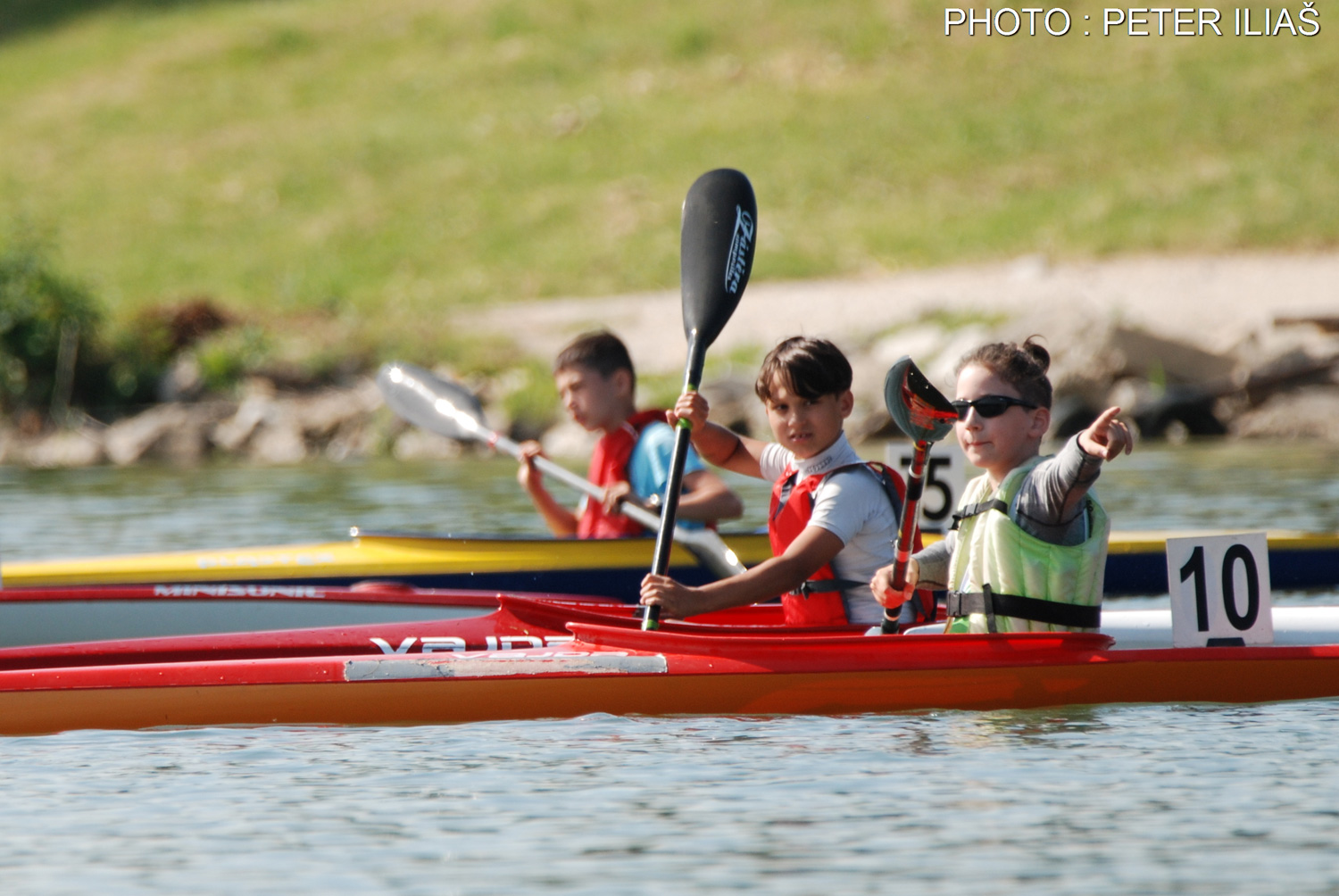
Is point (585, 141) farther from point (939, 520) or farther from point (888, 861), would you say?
point (888, 861)

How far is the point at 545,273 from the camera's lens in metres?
23.3

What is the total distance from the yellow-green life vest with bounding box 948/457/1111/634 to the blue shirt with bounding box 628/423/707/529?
183cm

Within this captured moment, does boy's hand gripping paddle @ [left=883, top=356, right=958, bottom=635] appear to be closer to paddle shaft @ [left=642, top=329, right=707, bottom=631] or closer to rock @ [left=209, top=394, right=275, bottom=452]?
paddle shaft @ [left=642, top=329, right=707, bottom=631]

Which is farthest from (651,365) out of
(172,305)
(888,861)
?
(888,861)

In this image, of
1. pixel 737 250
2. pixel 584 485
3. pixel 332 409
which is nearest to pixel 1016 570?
pixel 737 250

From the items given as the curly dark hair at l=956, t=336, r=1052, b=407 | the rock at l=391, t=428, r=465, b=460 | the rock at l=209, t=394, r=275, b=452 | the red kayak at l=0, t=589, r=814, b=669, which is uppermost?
the rock at l=209, t=394, r=275, b=452

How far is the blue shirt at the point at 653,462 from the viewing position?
21.0 feet

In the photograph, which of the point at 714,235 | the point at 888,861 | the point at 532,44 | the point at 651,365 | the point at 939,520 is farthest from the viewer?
the point at 532,44

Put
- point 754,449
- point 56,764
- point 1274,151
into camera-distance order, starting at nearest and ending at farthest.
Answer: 1. point 56,764
2. point 754,449
3. point 1274,151

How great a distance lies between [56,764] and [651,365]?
13251 millimetres

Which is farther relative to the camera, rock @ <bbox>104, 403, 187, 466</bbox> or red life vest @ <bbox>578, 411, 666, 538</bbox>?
rock @ <bbox>104, 403, 187, 466</bbox>

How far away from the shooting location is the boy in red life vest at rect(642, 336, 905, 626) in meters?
4.64

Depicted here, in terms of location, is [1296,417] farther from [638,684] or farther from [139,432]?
[638,684]

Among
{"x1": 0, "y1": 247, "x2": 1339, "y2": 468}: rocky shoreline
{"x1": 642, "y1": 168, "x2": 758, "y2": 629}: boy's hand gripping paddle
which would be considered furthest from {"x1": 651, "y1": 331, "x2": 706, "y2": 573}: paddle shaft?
{"x1": 0, "y1": 247, "x2": 1339, "y2": 468}: rocky shoreline
